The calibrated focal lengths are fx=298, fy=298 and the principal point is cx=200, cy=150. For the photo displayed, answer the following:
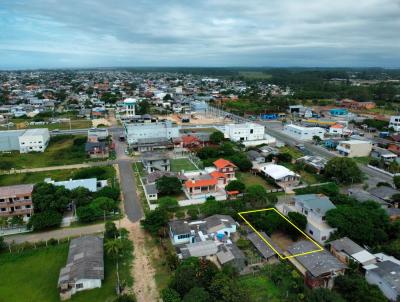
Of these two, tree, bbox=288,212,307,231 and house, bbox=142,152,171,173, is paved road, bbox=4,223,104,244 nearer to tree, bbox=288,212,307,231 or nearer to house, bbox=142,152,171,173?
house, bbox=142,152,171,173

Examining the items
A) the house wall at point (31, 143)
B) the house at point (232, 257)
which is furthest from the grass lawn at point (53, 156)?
the house at point (232, 257)

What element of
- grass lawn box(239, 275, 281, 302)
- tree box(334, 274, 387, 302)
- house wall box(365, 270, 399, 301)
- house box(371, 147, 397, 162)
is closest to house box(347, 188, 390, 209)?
house wall box(365, 270, 399, 301)

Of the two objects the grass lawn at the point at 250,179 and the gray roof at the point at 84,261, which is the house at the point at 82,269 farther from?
the grass lawn at the point at 250,179

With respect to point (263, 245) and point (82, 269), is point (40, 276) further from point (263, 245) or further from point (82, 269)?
point (263, 245)

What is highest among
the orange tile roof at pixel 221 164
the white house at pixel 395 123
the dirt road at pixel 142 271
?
the white house at pixel 395 123

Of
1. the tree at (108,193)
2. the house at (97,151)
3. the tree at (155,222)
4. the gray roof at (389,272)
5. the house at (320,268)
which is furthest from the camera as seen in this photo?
the house at (97,151)

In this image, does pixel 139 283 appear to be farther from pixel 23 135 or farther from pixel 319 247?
pixel 23 135

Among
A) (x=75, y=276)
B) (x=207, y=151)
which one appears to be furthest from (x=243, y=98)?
(x=75, y=276)
